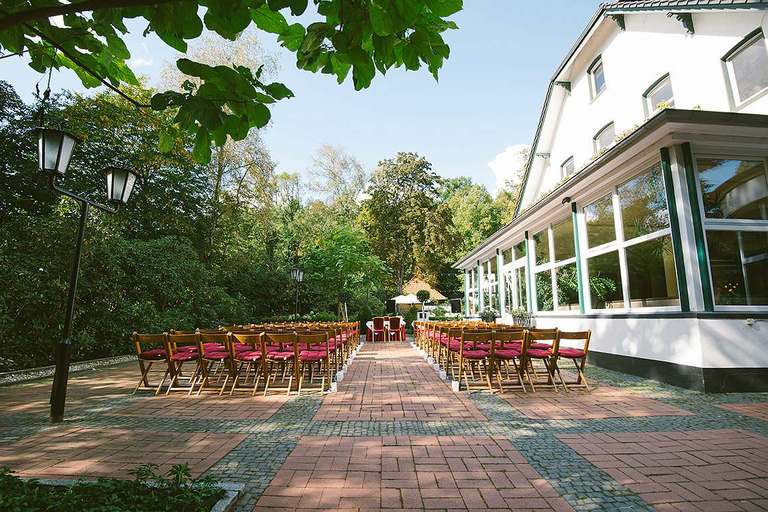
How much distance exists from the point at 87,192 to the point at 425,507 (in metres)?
→ 17.9

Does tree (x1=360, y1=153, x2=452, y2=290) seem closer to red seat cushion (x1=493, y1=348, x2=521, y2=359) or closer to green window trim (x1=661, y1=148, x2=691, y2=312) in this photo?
green window trim (x1=661, y1=148, x2=691, y2=312)

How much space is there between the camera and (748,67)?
7.92 m

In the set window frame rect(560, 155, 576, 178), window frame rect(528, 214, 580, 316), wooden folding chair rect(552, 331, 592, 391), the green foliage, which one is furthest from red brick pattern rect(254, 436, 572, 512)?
window frame rect(560, 155, 576, 178)

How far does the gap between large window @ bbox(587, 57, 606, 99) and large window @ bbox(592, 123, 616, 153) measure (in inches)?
53.8

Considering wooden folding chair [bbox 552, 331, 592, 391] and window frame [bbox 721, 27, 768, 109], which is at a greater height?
window frame [bbox 721, 27, 768, 109]

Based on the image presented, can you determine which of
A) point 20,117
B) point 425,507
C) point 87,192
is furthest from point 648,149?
point 20,117

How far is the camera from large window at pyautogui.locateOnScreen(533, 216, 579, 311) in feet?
30.6

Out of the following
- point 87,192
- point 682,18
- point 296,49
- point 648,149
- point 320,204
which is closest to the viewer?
point 296,49

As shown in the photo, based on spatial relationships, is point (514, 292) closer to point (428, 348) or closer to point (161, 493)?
point (428, 348)

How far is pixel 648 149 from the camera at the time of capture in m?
6.18

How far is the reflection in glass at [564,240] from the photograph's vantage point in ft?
30.9

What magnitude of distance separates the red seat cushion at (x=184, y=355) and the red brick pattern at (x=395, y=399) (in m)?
2.19

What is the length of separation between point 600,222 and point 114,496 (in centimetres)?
882

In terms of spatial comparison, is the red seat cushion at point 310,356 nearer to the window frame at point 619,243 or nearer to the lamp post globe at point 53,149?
the lamp post globe at point 53,149
